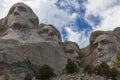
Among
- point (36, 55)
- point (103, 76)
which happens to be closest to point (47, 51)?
point (36, 55)

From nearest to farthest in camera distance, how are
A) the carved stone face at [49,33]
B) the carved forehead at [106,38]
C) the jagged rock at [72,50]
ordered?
the carved stone face at [49,33]
the carved forehead at [106,38]
the jagged rock at [72,50]

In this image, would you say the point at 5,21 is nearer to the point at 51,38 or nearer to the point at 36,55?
the point at 51,38

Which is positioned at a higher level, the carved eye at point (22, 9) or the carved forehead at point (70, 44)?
the carved eye at point (22, 9)

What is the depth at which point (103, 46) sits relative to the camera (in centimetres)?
7406

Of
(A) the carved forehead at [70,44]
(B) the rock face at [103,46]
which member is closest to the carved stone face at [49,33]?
(A) the carved forehead at [70,44]

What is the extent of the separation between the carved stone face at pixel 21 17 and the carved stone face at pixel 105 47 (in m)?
11.7

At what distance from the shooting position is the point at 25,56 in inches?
2477

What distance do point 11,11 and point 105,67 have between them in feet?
92.7

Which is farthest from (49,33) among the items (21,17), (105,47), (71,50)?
(105,47)

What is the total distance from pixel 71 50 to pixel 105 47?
6.80 meters

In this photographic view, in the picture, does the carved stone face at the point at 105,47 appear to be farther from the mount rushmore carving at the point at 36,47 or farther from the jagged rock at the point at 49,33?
the jagged rock at the point at 49,33

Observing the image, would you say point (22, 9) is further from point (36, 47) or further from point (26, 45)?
point (36, 47)

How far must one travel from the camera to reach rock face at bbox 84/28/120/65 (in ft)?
234

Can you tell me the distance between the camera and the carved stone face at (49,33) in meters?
72.5
